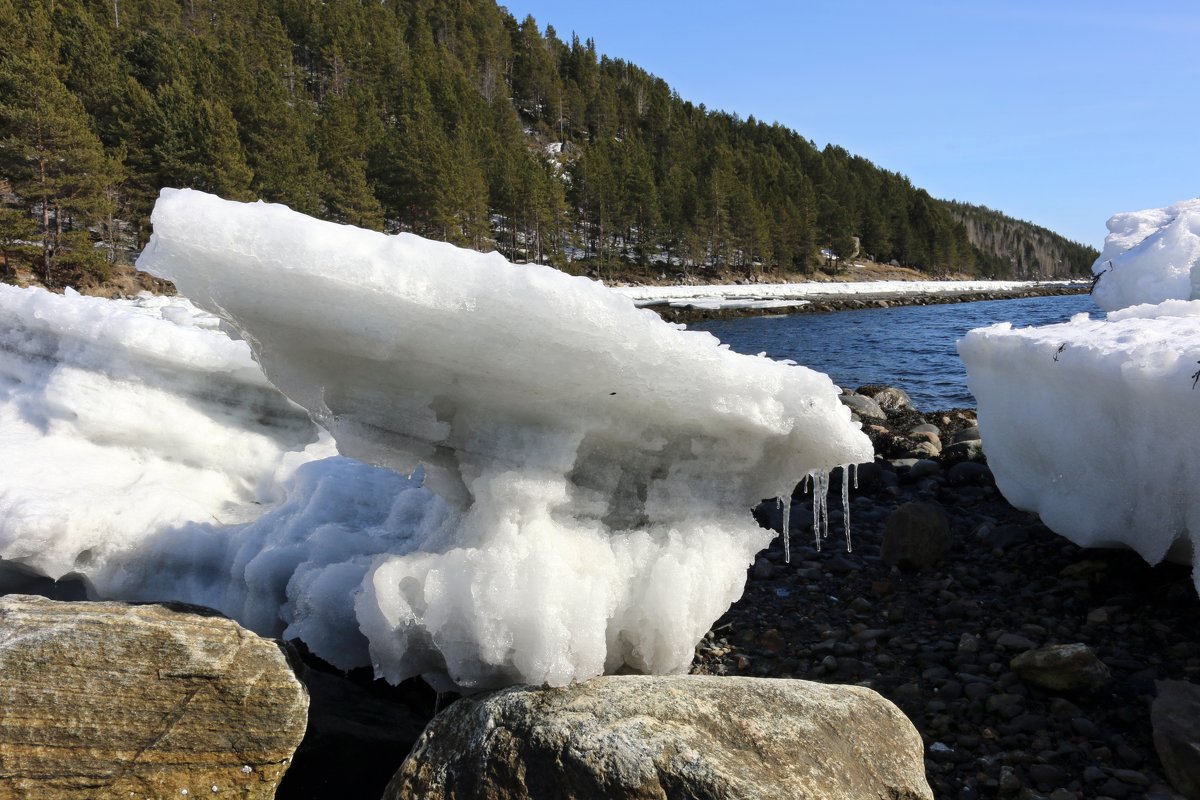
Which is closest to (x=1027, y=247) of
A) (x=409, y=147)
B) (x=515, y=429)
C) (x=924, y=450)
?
(x=409, y=147)

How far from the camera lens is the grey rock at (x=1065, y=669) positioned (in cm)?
402

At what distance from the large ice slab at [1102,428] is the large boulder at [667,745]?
2728 mm

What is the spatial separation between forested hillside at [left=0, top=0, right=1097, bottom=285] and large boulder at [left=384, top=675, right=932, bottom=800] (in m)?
35.3

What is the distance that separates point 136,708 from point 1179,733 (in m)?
4.76

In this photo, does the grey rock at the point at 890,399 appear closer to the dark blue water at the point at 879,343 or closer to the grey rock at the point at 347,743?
the dark blue water at the point at 879,343

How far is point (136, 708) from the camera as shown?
3146 mm

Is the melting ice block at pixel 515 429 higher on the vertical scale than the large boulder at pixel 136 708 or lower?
higher

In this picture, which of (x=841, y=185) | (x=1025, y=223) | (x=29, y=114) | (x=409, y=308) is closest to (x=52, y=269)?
(x=29, y=114)

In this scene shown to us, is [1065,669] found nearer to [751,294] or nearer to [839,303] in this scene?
[839,303]

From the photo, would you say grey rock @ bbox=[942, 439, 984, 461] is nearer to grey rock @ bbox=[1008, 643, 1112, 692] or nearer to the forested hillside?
grey rock @ bbox=[1008, 643, 1112, 692]

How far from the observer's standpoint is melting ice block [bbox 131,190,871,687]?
2.99 metres

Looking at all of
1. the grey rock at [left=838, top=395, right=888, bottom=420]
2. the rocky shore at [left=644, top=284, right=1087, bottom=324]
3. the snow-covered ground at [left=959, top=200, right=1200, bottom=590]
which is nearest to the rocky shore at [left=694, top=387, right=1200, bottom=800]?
the snow-covered ground at [left=959, top=200, right=1200, bottom=590]

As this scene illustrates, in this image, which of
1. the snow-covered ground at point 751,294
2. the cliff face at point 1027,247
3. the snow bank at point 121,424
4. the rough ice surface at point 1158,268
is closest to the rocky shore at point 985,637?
the snow bank at point 121,424

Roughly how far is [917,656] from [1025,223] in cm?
19555
